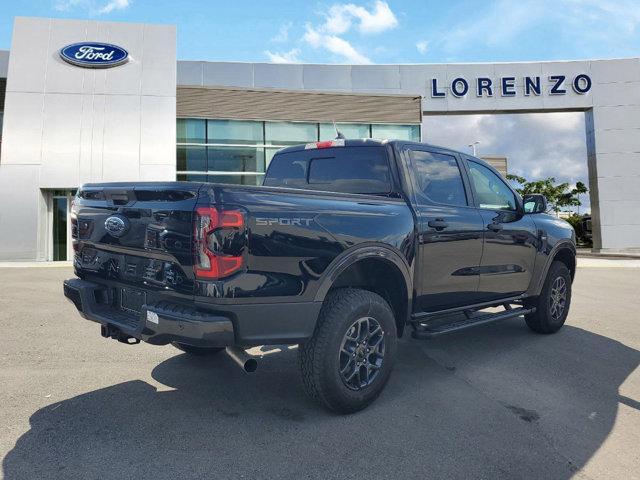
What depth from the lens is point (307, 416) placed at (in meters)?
3.18

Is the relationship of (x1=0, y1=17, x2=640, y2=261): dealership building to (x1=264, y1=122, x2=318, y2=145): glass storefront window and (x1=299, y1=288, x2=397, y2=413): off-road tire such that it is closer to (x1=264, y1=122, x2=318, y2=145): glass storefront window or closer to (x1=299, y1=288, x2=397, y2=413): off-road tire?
(x1=264, y1=122, x2=318, y2=145): glass storefront window

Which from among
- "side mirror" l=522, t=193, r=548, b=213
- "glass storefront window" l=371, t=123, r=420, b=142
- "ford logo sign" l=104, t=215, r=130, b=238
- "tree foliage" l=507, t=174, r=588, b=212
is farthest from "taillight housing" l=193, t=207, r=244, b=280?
"tree foliage" l=507, t=174, r=588, b=212

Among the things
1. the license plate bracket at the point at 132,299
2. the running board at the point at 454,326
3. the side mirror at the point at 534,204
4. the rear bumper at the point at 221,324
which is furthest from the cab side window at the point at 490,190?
the license plate bracket at the point at 132,299

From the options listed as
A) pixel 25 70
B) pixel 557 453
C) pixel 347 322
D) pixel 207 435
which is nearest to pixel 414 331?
pixel 347 322

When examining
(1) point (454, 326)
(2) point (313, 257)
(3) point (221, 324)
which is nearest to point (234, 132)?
(1) point (454, 326)

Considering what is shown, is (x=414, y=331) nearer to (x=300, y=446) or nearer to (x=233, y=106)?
(x=300, y=446)

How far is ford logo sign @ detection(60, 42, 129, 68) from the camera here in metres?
17.0

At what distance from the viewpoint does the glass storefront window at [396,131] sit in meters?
20.2

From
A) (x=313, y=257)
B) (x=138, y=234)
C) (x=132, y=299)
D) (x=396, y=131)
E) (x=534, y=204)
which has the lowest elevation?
(x=132, y=299)

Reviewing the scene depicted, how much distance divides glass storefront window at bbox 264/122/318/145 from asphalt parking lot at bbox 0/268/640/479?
15168 mm

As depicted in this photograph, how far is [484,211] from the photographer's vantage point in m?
4.41

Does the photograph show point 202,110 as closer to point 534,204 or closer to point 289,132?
point 289,132

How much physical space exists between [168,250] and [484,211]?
2.93 m

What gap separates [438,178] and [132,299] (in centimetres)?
262
